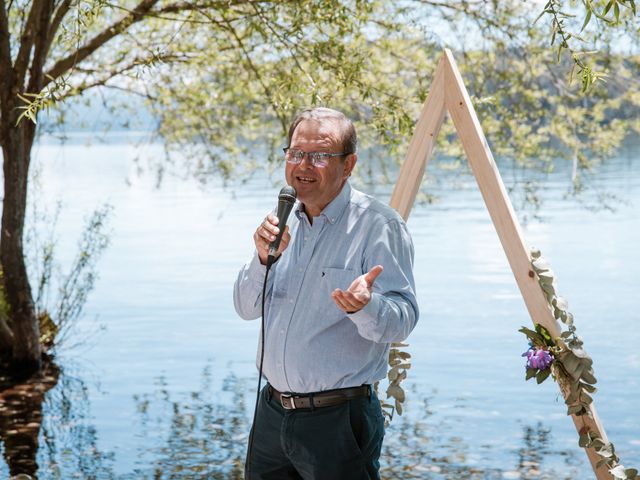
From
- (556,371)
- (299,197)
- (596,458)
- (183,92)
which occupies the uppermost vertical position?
(183,92)

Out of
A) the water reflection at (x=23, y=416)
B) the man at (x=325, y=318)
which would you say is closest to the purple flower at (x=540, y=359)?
the man at (x=325, y=318)

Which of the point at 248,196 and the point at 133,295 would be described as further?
the point at 248,196

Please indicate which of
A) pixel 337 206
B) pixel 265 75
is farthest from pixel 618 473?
pixel 265 75

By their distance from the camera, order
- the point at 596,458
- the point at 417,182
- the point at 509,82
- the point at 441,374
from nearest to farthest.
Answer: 1. the point at 596,458
2. the point at 417,182
3. the point at 509,82
4. the point at 441,374

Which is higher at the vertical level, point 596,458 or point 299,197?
point 299,197

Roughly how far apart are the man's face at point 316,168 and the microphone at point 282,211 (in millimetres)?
78

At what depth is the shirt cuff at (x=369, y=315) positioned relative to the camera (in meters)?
2.58

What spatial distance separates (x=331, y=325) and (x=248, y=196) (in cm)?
2873

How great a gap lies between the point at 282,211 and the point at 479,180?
3.62 feet

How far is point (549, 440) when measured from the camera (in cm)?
686

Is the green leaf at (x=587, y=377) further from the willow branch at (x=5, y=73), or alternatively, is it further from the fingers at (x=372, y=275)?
the willow branch at (x=5, y=73)

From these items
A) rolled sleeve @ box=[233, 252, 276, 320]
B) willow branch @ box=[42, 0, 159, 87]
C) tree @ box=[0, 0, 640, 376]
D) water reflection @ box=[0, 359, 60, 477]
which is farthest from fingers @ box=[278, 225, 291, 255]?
willow branch @ box=[42, 0, 159, 87]

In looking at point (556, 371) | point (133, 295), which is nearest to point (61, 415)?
point (556, 371)

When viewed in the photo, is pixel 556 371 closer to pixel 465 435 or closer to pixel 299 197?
pixel 299 197
